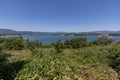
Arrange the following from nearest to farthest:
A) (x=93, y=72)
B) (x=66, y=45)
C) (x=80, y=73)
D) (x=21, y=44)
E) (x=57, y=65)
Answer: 1. (x=57, y=65)
2. (x=80, y=73)
3. (x=93, y=72)
4. (x=66, y=45)
5. (x=21, y=44)

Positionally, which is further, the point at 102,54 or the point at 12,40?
the point at 12,40

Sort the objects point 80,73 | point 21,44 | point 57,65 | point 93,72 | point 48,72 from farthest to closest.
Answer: point 21,44
point 93,72
point 80,73
point 57,65
point 48,72

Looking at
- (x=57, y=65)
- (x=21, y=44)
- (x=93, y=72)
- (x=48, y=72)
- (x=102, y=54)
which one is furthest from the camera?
(x=21, y=44)

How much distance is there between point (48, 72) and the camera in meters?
4.61

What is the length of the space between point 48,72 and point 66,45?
13.3 metres

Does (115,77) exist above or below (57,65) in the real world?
below

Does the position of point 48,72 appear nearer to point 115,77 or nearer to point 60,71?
point 60,71

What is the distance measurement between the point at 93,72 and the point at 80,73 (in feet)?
1.89

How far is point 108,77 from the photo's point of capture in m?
5.62

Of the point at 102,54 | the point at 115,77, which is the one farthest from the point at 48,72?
the point at 102,54

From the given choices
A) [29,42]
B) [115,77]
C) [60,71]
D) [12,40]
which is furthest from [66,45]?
[60,71]

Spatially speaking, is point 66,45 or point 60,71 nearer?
point 60,71

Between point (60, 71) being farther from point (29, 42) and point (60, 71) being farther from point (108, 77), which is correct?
point (29, 42)

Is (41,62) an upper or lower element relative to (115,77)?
upper
